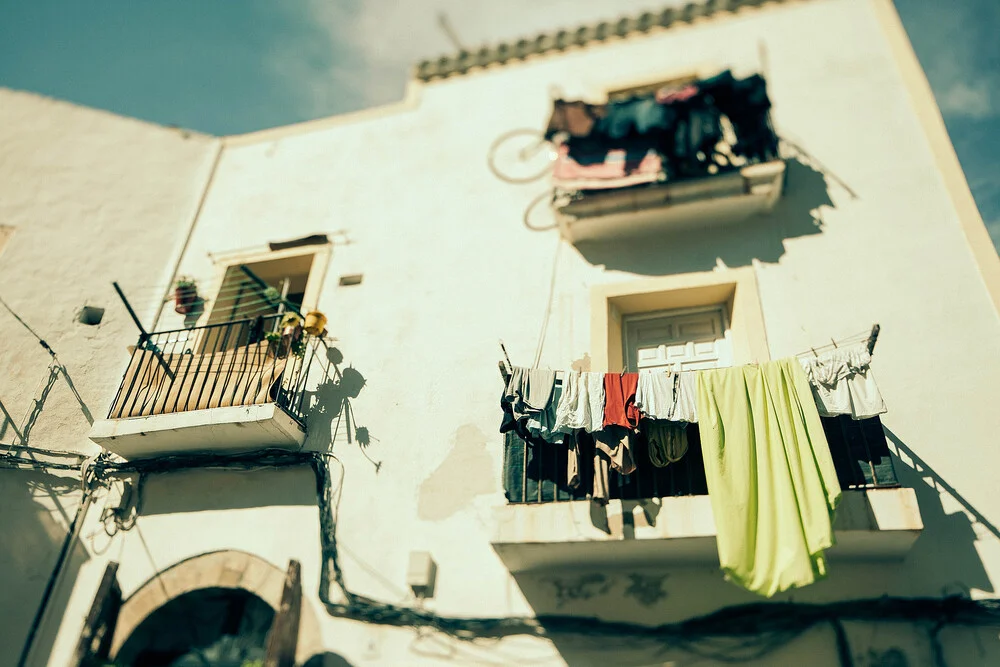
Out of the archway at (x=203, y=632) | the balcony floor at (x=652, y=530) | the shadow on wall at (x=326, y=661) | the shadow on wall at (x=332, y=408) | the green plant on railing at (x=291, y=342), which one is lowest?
the shadow on wall at (x=326, y=661)

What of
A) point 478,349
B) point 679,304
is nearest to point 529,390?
point 478,349

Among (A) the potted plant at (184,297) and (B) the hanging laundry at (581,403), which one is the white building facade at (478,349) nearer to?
(A) the potted plant at (184,297)

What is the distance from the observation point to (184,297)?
8.72 meters

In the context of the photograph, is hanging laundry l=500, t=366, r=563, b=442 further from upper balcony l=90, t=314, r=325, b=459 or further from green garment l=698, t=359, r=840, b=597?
upper balcony l=90, t=314, r=325, b=459

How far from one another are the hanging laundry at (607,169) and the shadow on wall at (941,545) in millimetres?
3725

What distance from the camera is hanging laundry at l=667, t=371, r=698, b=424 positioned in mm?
5633

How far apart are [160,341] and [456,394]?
3.98 metres

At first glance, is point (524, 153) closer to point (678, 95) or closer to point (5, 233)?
point (678, 95)

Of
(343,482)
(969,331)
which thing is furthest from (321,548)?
(969,331)

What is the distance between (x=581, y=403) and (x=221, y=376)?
382cm

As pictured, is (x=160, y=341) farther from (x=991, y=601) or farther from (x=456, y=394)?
(x=991, y=601)

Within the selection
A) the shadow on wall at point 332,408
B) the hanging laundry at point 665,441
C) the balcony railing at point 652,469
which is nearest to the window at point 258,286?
the shadow on wall at point 332,408

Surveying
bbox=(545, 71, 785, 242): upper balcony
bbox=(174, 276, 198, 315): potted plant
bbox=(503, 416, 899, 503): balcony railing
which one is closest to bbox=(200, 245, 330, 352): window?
bbox=(174, 276, 198, 315): potted plant

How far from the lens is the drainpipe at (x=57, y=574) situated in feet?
21.5
